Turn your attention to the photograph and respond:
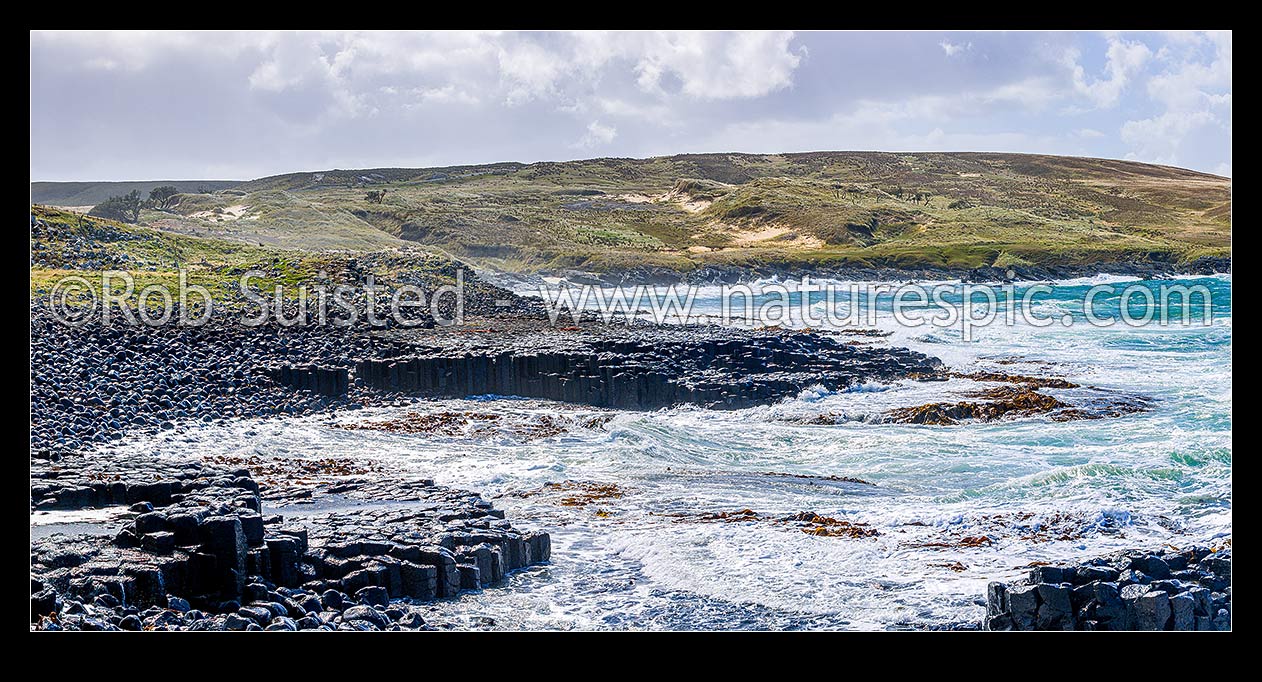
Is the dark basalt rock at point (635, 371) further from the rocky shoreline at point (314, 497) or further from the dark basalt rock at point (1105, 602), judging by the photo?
the dark basalt rock at point (1105, 602)

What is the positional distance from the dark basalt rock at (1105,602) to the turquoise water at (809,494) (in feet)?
2.16

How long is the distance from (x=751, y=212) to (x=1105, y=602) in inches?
3721

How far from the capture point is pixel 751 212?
10112cm

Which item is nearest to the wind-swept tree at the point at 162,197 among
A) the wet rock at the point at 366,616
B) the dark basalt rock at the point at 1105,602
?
the wet rock at the point at 366,616

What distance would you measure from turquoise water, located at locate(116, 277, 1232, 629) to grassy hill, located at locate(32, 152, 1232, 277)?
4449cm

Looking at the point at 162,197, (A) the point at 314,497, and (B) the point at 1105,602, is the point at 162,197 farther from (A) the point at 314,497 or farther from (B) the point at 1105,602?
(B) the point at 1105,602

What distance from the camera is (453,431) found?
1827cm

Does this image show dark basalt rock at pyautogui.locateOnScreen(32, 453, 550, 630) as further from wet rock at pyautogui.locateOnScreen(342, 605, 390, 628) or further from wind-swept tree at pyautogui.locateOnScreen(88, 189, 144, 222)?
wind-swept tree at pyautogui.locateOnScreen(88, 189, 144, 222)

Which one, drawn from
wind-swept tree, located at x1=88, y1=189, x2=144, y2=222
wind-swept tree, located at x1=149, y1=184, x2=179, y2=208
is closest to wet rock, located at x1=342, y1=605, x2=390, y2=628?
wind-swept tree, located at x1=88, y1=189, x2=144, y2=222

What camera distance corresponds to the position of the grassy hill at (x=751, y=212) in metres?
78.6

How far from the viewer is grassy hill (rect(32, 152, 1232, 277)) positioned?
78.6 meters
